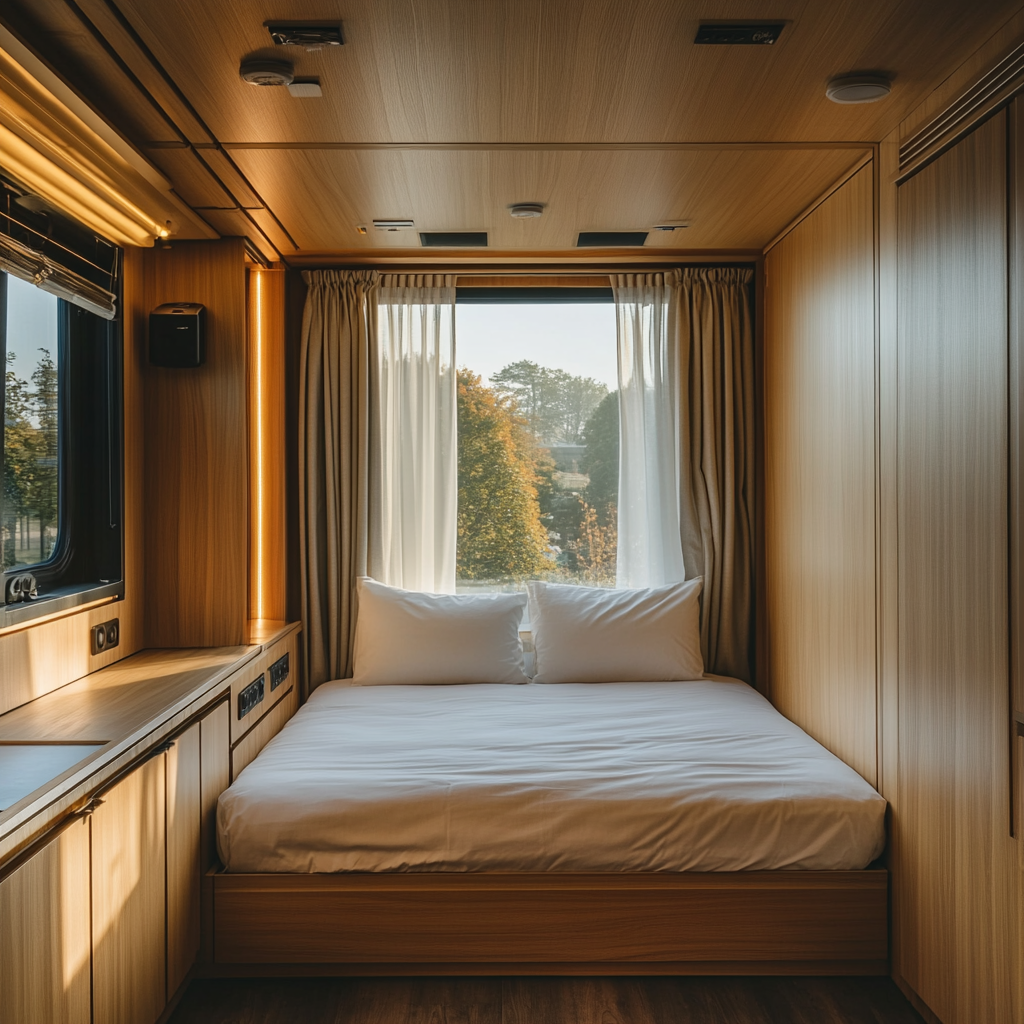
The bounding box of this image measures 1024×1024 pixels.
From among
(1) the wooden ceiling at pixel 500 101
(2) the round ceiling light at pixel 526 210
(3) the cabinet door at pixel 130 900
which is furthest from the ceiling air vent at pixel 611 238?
(3) the cabinet door at pixel 130 900

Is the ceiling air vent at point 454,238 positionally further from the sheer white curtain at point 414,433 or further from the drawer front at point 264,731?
the drawer front at point 264,731

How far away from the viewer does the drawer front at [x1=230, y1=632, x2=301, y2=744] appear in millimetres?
2861

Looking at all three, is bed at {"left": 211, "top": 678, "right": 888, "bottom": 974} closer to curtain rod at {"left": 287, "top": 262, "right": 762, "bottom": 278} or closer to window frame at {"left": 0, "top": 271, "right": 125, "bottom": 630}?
window frame at {"left": 0, "top": 271, "right": 125, "bottom": 630}

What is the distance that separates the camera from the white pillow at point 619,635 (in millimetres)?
3666

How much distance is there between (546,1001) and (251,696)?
4.51 feet

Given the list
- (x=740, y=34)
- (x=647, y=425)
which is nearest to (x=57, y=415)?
(x=740, y=34)

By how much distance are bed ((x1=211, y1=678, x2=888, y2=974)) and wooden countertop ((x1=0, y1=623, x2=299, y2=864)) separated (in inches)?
15.3

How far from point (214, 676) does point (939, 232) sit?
7.78 feet

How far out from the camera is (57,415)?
8.71ft

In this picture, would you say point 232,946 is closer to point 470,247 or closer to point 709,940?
point 709,940

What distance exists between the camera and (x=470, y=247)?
12.0 ft

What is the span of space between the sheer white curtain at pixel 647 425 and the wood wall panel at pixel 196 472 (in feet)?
5.46

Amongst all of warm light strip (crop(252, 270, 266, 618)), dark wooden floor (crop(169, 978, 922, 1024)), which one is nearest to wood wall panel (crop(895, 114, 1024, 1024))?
dark wooden floor (crop(169, 978, 922, 1024))

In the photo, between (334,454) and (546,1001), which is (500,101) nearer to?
(334,454)
